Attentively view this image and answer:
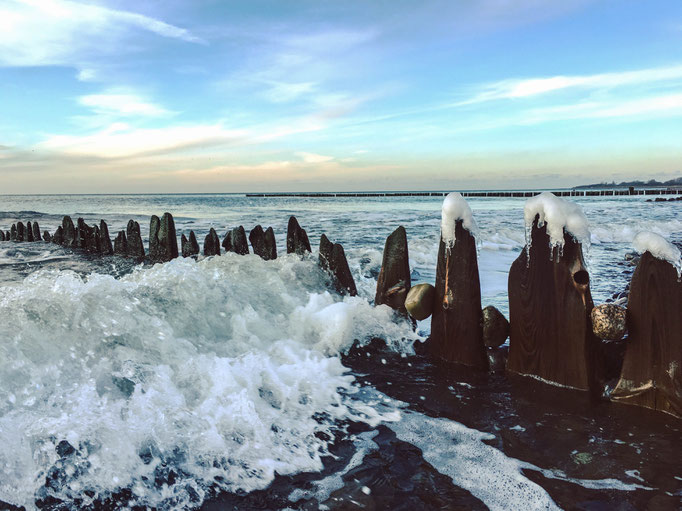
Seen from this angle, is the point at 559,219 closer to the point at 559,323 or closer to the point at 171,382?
the point at 559,323

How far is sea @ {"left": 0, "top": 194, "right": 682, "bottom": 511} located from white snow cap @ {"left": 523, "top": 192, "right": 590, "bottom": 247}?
1132 mm

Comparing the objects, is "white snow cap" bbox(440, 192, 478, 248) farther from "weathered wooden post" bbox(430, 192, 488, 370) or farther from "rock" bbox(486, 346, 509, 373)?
"rock" bbox(486, 346, 509, 373)

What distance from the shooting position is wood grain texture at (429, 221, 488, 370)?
391 centimetres

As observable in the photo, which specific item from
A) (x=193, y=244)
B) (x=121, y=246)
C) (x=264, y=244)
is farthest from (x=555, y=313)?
(x=121, y=246)

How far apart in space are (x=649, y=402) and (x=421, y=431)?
1.58m

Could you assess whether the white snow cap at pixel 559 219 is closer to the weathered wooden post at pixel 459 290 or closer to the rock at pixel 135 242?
the weathered wooden post at pixel 459 290

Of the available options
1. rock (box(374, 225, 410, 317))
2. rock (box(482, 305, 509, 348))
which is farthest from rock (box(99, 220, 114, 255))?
rock (box(482, 305, 509, 348))

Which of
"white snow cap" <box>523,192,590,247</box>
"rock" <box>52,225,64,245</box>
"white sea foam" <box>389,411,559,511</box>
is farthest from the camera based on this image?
"rock" <box>52,225,64,245</box>

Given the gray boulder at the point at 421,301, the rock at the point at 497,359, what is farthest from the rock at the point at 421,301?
the rock at the point at 497,359

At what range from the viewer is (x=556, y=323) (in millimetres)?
3490

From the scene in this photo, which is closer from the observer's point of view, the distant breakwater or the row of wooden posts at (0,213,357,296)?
the distant breakwater

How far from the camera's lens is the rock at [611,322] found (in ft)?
10.5

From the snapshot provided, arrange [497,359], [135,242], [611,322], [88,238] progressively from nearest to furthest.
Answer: [611,322]
[497,359]
[135,242]
[88,238]

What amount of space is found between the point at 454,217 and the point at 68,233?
12.8 meters
